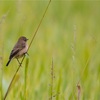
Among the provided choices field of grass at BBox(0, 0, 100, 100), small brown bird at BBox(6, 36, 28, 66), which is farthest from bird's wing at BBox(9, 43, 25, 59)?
field of grass at BBox(0, 0, 100, 100)

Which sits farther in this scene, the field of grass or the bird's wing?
the bird's wing

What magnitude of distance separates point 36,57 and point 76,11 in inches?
212

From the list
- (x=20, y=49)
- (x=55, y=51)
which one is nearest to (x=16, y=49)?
(x=20, y=49)

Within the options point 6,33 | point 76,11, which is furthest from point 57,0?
point 6,33

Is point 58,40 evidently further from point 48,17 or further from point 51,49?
point 48,17

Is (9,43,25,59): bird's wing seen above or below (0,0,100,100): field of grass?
above

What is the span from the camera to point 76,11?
505 inches

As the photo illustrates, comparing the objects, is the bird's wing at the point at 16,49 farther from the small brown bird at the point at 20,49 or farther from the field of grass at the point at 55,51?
the field of grass at the point at 55,51

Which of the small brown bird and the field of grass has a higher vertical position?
the small brown bird

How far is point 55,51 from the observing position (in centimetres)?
823

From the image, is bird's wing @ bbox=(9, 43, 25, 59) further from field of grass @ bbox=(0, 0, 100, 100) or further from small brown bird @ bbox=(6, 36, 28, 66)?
field of grass @ bbox=(0, 0, 100, 100)

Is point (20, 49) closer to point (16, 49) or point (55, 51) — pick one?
point (16, 49)

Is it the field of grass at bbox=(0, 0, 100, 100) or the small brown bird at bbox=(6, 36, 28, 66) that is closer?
the field of grass at bbox=(0, 0, 100, 100)

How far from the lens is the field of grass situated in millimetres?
4898
